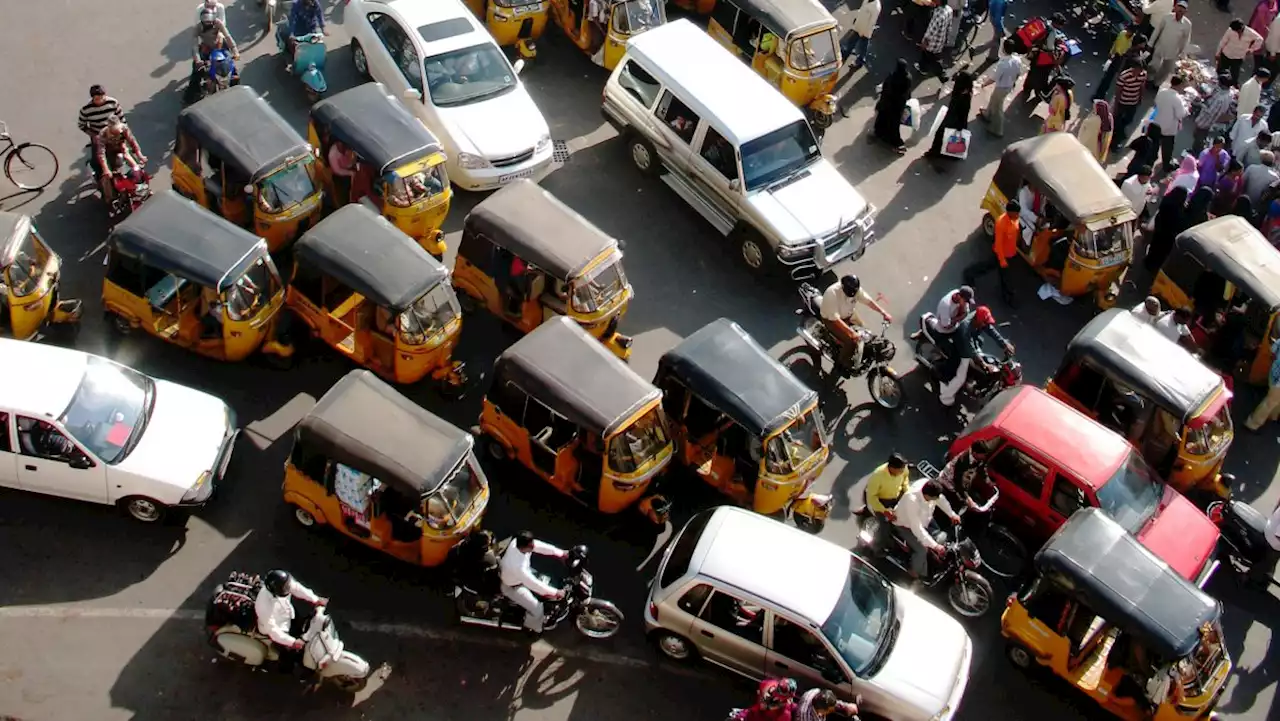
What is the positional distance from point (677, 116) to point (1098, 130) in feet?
23.5

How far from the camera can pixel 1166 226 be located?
1847 centimetres

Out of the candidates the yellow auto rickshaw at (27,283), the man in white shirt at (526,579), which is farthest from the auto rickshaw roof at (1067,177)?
the yellow auto rickshaw at (27,283)

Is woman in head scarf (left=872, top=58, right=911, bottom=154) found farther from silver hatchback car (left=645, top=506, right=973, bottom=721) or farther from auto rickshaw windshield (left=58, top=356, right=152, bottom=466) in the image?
auto rickshaw windshield (left=58, top=356, right=152, bottom=466)

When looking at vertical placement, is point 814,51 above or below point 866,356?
above

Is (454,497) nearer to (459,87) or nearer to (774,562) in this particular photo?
(774,562)

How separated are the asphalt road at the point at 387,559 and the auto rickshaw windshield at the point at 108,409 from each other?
985mm

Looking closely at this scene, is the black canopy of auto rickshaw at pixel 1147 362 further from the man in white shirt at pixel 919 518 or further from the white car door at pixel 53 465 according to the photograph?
the white car door at pixel 53 465

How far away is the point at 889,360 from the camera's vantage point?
53.0 ft

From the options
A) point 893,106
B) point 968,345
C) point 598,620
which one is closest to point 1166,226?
point 893,106

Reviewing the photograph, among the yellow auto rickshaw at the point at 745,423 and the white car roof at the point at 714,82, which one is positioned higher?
the white car roof at the point at 714,82

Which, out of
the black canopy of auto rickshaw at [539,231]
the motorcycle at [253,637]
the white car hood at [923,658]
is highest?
the black canopy of auto rickshaw at [539,231]

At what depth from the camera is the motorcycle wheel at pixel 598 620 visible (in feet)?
42.7

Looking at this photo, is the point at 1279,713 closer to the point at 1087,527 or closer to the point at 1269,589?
the point at 1269,589

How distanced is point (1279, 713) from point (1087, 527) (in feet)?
11.0
